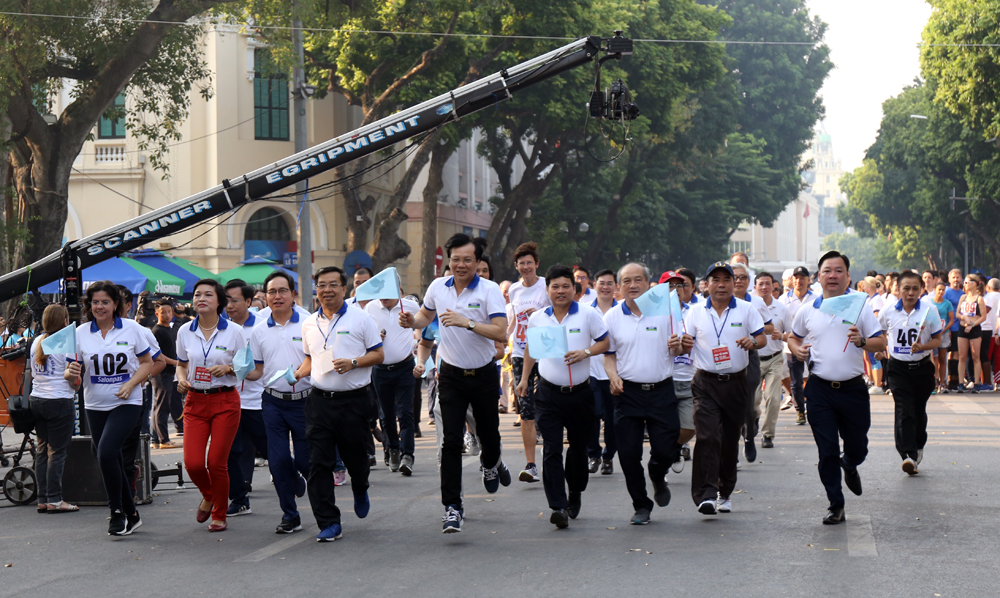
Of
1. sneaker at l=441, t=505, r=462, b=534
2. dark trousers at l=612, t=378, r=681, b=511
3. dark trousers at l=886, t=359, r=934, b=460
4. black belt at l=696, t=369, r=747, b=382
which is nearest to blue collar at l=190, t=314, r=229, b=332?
sneaker at l=441, t=505, r=462, b=534

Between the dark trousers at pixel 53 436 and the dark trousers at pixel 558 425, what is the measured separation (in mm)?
3889

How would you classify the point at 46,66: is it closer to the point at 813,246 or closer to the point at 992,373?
the point at 992,373

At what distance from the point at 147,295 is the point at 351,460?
7.51 metres

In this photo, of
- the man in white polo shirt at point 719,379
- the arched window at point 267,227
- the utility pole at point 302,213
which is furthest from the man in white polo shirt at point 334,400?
the arched window at point 267,227

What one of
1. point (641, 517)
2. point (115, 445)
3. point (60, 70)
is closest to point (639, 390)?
point (641, 517)

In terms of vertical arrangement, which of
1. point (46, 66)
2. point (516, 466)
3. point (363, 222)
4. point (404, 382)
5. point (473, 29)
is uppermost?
point (473, 29)

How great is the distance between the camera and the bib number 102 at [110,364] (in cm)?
825

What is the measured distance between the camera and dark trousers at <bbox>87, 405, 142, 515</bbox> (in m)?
8.07

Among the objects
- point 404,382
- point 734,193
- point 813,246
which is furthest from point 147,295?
point 813,246

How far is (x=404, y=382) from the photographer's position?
1151 centimetres

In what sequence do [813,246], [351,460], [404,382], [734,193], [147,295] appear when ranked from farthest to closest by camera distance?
[813,246]
[734,193]
[147,295]
[404,382]
[351,460]

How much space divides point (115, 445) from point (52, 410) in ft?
5.03

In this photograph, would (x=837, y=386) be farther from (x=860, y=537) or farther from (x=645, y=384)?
(x=645, y=384)

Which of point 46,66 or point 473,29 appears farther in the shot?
point 473,29
